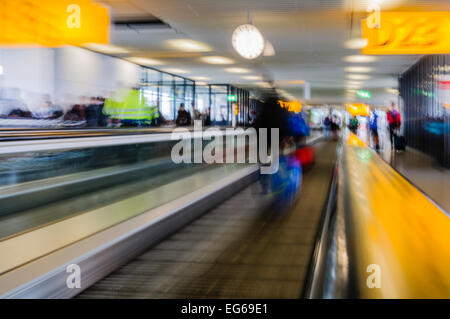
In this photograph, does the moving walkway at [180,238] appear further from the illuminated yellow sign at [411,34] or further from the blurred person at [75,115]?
the blurred person at [75,115]

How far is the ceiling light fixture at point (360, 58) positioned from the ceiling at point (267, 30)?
41 centimetres

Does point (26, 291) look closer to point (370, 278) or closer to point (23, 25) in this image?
point (370, 278)

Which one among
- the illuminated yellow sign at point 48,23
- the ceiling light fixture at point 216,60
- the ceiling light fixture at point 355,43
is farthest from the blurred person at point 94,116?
the ceiling light fixture at point 355,43

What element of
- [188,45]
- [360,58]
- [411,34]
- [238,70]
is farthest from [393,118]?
[411,34]

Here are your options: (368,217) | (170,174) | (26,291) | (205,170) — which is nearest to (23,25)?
(170,174)

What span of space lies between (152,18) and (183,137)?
177 inches

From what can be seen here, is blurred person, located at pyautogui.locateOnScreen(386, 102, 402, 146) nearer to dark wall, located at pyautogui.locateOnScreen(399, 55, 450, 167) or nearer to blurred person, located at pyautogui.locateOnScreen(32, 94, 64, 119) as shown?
dark wall, located at pyautogui.locateOnScreen(399, 55, 450, 167)

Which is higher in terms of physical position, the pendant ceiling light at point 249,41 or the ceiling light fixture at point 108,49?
the ceiling light fixture at point 108,49

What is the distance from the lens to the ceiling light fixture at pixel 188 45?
15.0m

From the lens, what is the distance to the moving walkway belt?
3.67 metres

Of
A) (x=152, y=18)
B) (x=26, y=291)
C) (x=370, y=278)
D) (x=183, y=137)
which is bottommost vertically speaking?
(x=370, y=278)

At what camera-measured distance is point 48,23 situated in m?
7.18

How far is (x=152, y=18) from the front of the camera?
1208 cm

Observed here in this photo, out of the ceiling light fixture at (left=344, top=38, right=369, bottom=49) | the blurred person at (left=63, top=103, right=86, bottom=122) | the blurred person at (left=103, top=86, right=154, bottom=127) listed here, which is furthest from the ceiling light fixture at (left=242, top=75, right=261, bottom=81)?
the blurred person at (left=63, top=103, right=86, bottom=122)
